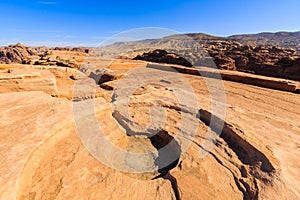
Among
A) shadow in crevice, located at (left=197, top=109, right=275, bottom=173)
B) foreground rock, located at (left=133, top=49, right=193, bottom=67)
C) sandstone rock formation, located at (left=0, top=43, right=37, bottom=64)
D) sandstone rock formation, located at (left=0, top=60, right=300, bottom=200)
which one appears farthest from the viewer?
sandstone rock formation, located at (left=0, top=43, right=37, bottom=64)

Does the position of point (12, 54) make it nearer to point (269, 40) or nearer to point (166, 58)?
point (166, 58)

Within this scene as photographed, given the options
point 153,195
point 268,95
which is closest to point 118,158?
point 153,195

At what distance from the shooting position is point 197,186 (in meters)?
3.04

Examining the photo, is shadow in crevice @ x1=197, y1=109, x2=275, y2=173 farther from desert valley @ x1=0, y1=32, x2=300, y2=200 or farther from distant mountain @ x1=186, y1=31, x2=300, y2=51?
distant mountain @ x1=186, y1=31, x2=300, y2=51

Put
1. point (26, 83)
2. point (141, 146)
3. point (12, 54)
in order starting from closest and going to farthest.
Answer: point (141, 146) < point (26, 83) < point (12, 54)

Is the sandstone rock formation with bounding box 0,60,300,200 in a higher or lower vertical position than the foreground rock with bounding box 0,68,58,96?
lower

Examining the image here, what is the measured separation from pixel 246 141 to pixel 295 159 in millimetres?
849

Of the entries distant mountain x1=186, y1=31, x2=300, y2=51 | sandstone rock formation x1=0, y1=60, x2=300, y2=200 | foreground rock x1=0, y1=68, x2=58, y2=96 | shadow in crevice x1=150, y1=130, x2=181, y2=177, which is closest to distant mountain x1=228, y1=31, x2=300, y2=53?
distant mountain x1=186, y1=31, x2=300, y2=51

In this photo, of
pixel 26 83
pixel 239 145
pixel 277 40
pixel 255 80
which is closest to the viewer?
pixel 239 145

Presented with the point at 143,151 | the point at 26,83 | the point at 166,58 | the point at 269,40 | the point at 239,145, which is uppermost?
the point at 26,83

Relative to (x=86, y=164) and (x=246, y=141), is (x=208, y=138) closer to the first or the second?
(x=246, y=141)

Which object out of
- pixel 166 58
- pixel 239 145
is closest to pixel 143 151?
pixel 239 145

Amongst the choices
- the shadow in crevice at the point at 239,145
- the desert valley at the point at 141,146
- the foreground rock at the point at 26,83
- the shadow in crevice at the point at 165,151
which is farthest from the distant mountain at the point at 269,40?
the shadow in crevice at the point at 165,151

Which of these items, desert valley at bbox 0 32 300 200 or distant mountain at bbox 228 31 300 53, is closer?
desert valley at bbox 0 32 300 200
